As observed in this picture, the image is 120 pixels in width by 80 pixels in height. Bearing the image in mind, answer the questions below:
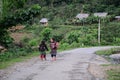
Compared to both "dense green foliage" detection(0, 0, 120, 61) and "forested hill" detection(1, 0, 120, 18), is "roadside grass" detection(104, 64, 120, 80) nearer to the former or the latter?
"dense green foliage" detection(0, 0, 120, 61)

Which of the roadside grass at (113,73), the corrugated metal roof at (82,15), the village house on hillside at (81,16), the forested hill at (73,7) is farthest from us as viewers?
the forested hill at (73,7)

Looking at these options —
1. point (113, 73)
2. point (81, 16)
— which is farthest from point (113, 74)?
point (81, 16)

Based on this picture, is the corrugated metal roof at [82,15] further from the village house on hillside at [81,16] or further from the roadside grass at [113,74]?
the roadside grass at [113,74]

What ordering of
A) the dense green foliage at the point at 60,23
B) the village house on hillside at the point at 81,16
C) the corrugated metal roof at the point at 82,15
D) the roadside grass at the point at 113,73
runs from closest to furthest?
the roadside grass at the point at 113,73 → the dense green foliage at the point at 60,23 → the village house on hillside at the point at 81,16 → the corrugated metal roof at the point at 82,15

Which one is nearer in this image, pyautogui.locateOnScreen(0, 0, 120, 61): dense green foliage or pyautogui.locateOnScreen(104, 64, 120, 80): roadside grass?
pyautogui.locateOnScreen(104, 64, 120, 80): roadside grass

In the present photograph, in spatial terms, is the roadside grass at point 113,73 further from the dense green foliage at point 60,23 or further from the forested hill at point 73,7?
the forested hill at point 73,7

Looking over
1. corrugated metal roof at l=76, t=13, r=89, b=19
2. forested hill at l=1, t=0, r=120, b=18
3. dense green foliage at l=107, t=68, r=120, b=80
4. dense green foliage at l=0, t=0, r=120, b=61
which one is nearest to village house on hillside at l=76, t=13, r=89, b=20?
corrugated metal roof at l=76, t=13, r=89, b=19

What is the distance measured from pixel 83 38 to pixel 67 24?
2522cm

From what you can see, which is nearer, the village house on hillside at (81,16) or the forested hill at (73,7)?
the village house on hillside at (81,16)

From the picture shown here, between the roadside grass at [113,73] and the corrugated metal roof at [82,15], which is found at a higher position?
the roadside grass at [113,73]

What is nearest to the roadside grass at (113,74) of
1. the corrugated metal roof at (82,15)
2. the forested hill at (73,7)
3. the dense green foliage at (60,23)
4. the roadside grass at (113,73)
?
the roadside grass at (113,73)

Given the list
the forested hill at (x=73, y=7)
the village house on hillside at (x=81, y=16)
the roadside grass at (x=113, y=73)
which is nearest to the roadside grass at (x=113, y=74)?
the roadside grass at (x=113, y=73)

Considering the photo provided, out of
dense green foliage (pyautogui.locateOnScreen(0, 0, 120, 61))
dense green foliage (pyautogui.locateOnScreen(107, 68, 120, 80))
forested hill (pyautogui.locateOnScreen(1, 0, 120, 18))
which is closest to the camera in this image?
dense green foliage (pyautogui.locateOnScreen(107, 68, 120, 80))

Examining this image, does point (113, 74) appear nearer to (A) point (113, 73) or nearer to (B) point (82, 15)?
(A) point (113, 73)
